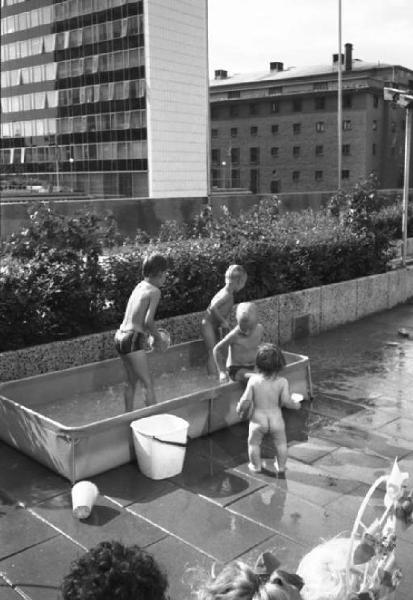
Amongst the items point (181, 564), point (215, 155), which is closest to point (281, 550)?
point (181, 564)

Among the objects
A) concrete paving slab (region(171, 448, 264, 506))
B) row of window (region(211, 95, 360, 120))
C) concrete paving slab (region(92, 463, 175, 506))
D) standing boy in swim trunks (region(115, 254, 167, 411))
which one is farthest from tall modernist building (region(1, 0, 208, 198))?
concrete paving slab (region(92, 463, 175, 506))

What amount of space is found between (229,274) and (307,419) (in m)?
1.86

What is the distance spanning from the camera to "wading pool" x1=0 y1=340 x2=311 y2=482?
5809 mm

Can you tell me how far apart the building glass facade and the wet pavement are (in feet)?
247

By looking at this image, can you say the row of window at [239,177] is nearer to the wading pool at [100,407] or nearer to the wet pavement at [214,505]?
the wading pool at [100,407]

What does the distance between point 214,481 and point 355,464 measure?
1345 millimetres

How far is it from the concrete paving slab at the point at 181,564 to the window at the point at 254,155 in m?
80.4

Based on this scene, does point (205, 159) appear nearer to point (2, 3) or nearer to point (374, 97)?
point (374, 97)

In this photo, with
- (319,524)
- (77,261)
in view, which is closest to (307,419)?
(319,524)

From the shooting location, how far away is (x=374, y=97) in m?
75.1

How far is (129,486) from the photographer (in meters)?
5.73

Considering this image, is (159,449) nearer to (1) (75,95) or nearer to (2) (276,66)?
(1) (75,95)

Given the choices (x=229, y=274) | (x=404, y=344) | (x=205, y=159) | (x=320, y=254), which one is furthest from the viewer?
(x=205, y=159)

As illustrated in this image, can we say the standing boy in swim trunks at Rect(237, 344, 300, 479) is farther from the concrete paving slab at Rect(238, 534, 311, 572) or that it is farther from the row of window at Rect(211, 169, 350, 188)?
the row of window at Rect(211, 169, 350, 188)
